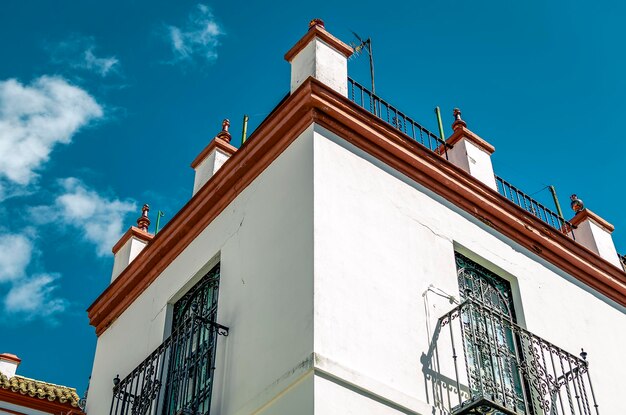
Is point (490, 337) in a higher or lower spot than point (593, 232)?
lower

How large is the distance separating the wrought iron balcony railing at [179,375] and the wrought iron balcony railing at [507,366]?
1.95 m

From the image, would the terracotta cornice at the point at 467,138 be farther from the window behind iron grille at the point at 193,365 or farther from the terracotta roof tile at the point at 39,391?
the terracotta roof tile at the point at 39,391

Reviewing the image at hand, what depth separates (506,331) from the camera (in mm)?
9070

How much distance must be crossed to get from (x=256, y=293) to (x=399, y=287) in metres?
1.19

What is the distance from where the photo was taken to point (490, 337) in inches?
343

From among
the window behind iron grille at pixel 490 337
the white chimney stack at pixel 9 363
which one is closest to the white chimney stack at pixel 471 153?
the window behind iron grille at pixel 490 337

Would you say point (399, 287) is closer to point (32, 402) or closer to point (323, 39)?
point (323, 39)

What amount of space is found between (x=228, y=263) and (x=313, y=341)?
196 cm

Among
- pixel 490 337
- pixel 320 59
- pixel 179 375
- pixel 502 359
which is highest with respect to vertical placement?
pixel 320 59

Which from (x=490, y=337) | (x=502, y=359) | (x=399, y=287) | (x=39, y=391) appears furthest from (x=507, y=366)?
(x=39, y=391)

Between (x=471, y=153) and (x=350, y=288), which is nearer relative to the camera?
(x=350, y=288)

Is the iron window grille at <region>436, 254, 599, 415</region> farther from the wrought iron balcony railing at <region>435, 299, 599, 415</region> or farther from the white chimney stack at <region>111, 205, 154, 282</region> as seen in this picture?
the white chimney stack at <region>111, 205, 154, 282</region>

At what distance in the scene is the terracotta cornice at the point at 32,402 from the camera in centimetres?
1065

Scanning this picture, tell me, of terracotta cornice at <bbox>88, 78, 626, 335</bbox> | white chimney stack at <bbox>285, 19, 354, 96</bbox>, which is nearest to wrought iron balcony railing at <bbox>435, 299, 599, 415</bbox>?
terracotta cornice at <bbox>88, 78, 626, 335</bbox>
